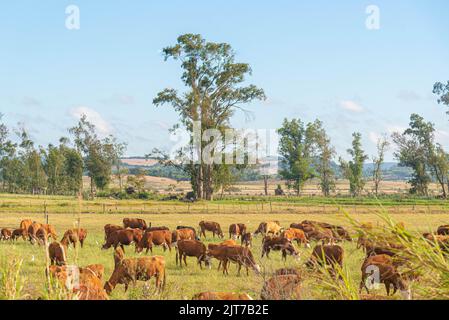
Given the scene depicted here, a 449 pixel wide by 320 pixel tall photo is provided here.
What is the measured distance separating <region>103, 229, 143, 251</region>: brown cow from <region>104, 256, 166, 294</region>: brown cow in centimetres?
827

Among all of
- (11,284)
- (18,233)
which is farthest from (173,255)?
(11,284)

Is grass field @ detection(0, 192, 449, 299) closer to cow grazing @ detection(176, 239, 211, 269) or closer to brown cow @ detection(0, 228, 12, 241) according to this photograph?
cow grazing @ detection(176, 239, 211, 269)

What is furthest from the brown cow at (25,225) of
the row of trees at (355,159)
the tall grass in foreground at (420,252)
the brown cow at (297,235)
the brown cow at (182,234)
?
the row of trees at (355,159)

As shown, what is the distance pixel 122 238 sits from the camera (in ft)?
68.0

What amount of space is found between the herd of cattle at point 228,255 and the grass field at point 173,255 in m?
0.21

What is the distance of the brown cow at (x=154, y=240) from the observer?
65.5 feet

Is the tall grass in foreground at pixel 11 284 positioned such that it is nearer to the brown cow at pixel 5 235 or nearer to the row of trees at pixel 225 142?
the brown cow at pixel 5 235

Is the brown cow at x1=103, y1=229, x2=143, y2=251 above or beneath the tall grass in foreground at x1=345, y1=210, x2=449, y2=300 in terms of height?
beneath

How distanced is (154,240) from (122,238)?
121 cm

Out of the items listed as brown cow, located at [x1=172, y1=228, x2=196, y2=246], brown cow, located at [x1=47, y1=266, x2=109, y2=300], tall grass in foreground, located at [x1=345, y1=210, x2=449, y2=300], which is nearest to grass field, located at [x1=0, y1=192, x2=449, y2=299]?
tall grass in foreground, located at [x1=345, y1=210, x2=449, y2=300]

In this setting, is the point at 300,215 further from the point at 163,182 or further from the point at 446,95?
the point at 163,182

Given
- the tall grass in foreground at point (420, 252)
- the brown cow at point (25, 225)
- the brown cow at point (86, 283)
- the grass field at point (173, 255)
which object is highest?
the tall grass in foreground at point (420, 252)

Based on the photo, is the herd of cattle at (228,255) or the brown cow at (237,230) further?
the brown cow at (237,230)

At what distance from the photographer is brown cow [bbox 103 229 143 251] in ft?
67.3
